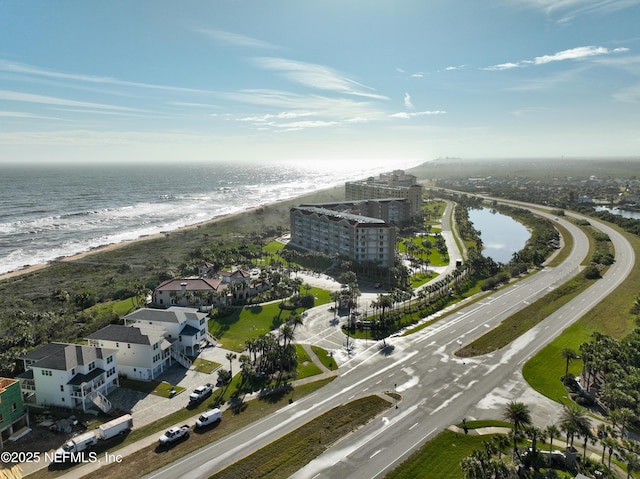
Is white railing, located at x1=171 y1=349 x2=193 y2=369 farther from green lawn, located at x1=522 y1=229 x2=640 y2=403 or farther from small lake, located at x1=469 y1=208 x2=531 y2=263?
small lake, located at x1=469 y1=208 x2=531 y2=263

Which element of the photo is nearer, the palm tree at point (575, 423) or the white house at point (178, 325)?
the palm tree at point (575, 423)

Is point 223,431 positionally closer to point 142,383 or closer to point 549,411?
point 142,383

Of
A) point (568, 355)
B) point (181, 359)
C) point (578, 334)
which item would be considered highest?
point (568, 355)

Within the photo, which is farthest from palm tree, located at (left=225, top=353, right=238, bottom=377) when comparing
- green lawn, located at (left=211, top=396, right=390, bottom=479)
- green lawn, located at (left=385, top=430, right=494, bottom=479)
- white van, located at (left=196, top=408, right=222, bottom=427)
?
green lawn, located at (left=385, top=430, right=494, bottom=479)

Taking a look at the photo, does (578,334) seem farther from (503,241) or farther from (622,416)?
(503,241)

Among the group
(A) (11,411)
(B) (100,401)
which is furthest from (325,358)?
(A) (11,411)

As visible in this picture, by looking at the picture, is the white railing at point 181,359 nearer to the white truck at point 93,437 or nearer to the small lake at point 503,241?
the white truck at point 93,437

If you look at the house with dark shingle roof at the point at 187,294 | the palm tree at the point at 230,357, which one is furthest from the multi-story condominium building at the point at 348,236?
the palm tree at the point at 230,357
